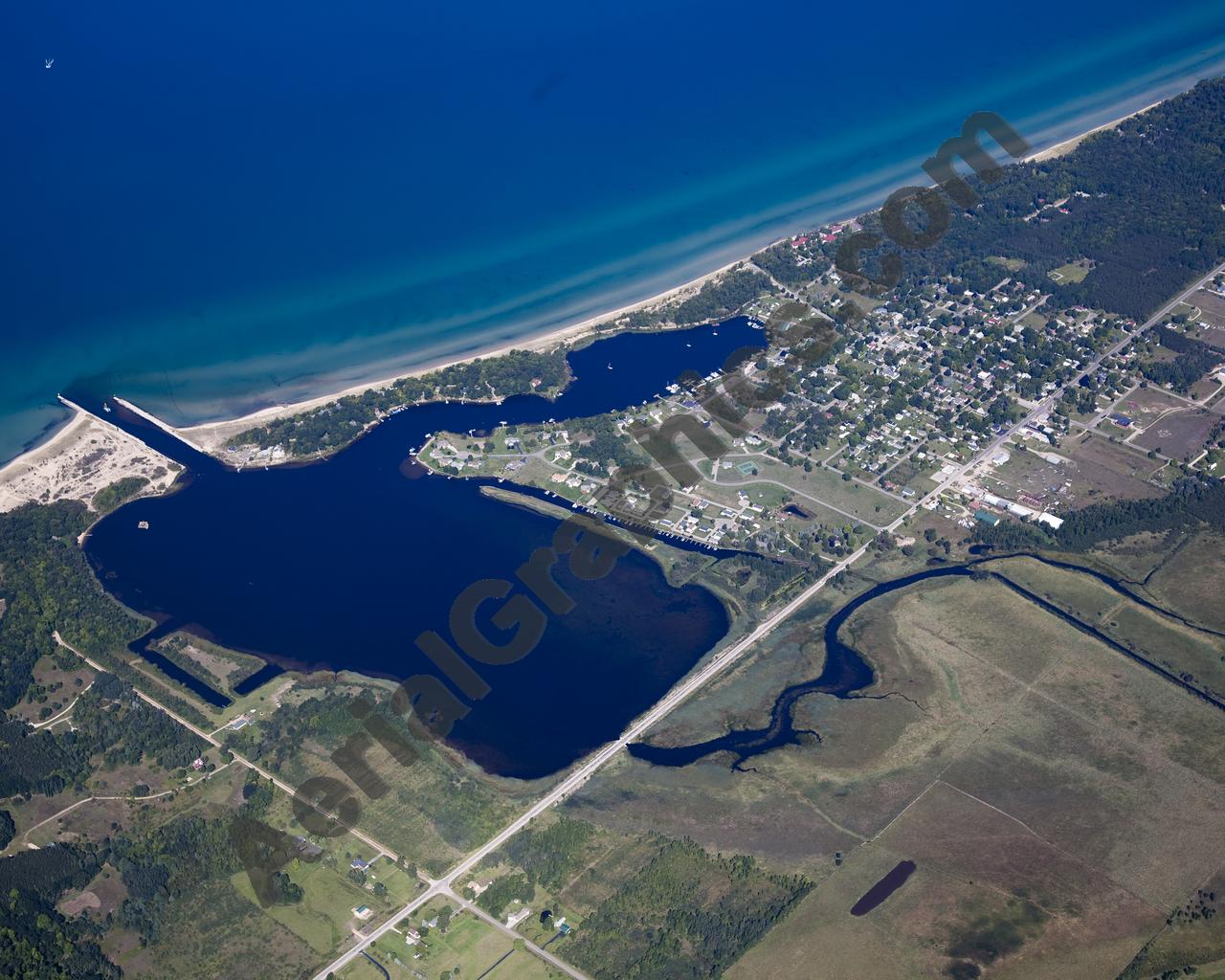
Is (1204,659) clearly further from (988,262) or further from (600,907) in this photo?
(988,262)

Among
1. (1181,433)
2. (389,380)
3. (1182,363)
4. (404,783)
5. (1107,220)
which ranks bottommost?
(1181,433)

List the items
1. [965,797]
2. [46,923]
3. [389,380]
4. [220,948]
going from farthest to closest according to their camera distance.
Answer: [389,380] < [965,797] < [46,923] < [220,948]

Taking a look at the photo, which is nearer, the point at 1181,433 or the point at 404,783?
the point at 404,783

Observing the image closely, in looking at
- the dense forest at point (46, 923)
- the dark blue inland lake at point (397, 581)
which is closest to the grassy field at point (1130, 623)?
the dark blue inland lake at point (397, 581)

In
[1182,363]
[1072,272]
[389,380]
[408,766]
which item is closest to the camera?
[408,766]

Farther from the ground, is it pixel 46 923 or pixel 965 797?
pixel 46 923

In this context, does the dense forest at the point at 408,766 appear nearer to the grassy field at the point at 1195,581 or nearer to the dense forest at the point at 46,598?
the dense forest at the point at 46,598

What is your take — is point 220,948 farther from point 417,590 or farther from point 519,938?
point 417,590

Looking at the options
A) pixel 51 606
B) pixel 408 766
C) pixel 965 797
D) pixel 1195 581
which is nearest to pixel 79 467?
pixel 51 606
